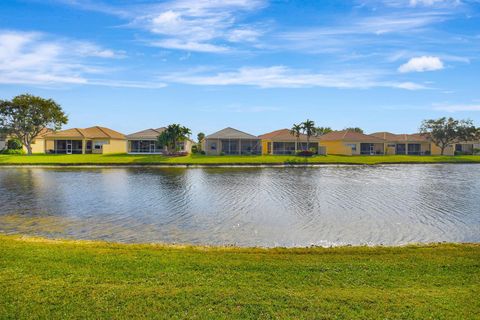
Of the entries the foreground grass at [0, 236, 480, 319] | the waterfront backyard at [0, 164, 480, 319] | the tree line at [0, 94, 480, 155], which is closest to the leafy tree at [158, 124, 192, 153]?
the tree line at [0, 94, 480, 155]

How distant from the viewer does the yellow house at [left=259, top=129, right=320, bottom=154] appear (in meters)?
71.7

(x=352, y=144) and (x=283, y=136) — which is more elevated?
(x=283, y=136)

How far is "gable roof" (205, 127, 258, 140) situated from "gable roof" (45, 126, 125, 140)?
19.6 metres

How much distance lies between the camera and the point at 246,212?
1956 cm

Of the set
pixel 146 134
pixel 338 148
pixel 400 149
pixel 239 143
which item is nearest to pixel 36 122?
pixel 146 134

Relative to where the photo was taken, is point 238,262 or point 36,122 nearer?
point 238,262

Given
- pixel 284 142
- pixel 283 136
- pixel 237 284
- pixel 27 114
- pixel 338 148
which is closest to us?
pixel 237 284

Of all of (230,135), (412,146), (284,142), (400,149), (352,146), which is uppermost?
(230,135)

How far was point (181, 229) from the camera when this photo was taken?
51.2ft

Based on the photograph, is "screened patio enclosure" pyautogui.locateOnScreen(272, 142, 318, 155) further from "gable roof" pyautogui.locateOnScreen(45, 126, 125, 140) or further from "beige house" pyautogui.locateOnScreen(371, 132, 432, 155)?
"gable roof" pyautogui.locateOnScreen(45, 126, 125, 140)

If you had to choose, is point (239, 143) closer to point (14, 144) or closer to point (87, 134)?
point (87, 134)

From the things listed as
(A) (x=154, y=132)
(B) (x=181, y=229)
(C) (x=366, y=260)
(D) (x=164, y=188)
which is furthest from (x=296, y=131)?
(C) (x=366, y=260)

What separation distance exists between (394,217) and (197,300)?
14.1m

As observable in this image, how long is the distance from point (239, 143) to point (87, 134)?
28.0 metres
